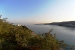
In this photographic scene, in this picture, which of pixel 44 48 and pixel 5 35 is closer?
pixel 44 48

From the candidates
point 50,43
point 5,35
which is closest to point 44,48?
point 50,43

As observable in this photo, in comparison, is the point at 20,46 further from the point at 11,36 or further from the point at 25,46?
the point at 11,36

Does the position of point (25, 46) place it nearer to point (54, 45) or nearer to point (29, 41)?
point (29, 41)

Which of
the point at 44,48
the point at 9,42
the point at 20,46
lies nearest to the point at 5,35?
the point at 9,42

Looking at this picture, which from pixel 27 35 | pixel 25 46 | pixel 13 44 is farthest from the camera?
pixel 27 35

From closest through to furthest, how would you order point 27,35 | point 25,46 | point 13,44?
point 25,46
point 13,44
point 27,35

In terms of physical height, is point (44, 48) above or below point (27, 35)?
below

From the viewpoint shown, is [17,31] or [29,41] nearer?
[29,41]

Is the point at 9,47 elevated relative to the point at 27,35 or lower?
lower
